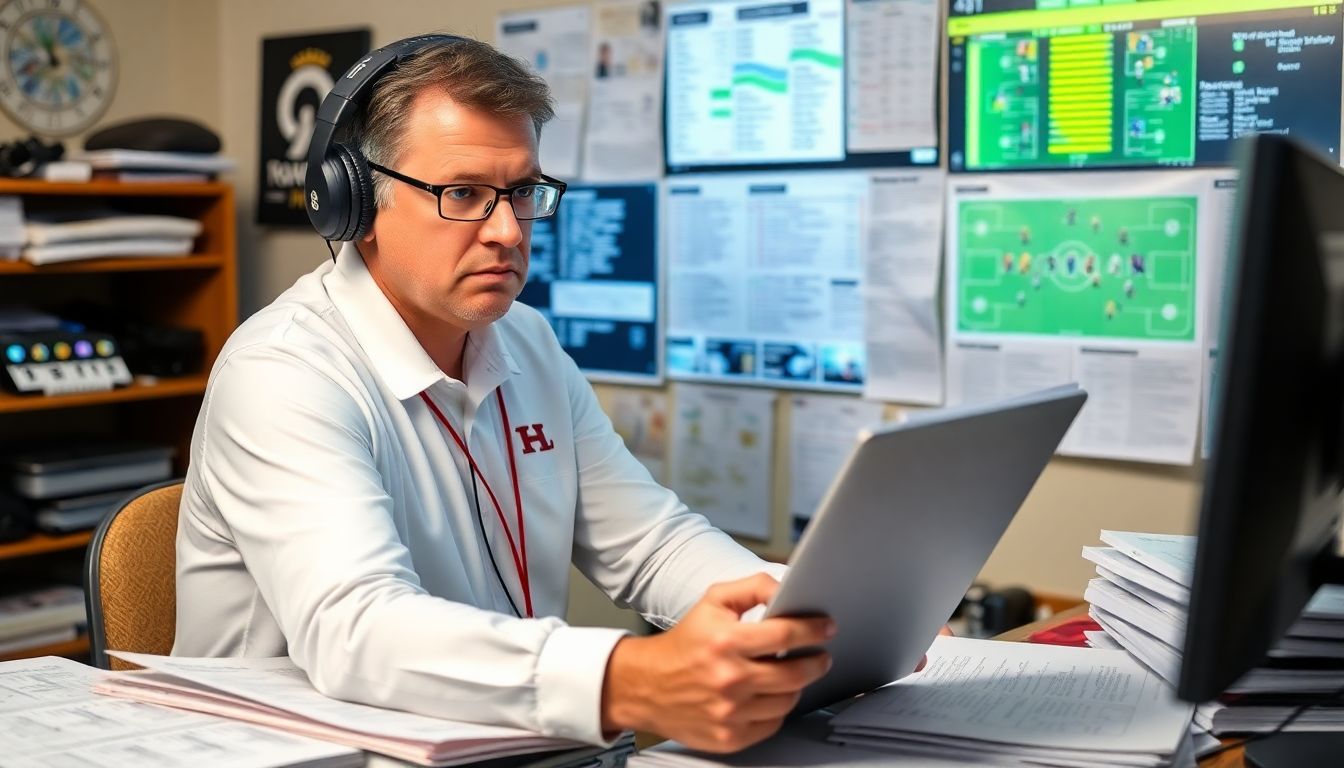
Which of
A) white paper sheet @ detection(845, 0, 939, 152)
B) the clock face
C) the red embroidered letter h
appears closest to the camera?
the red embroidered letter h

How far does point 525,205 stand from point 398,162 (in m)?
0.14

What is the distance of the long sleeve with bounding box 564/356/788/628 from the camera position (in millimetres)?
1471

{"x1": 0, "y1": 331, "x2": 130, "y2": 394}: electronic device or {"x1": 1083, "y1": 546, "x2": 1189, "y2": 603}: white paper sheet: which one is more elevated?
{"x1": 0, "y1": 331, "x2": 130, "y2": 394}: electronic device

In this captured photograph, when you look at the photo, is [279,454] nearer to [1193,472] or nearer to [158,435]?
[1193,472]

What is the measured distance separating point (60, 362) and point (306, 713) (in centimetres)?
221

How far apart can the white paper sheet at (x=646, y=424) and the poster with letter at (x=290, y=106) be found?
1021 mm

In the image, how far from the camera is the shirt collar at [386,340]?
1.42m

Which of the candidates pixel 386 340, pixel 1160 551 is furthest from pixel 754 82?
pixel 1160 551

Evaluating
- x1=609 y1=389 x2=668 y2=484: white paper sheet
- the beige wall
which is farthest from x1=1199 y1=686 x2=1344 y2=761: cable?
x1=609 y1=389 x2=668 y2=484: white paper sheet

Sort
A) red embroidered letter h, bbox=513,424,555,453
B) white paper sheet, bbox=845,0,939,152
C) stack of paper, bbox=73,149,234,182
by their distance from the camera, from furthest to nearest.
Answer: stack of paper, bbox=73,149,234,182 → white paper sheet, bbox=845,0,939,152 → red embroidered letter h, bbox=513,424,555,453

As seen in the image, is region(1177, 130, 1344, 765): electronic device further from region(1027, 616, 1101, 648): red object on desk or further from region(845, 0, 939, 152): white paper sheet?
region(845, 0, 939, 152): white paper sheet

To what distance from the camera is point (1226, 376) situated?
2.42 feet

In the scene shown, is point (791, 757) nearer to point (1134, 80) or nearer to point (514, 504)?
point (514, 504)

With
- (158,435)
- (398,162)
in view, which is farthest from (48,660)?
(158,435)
